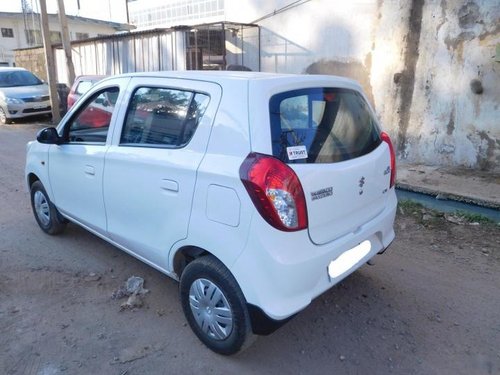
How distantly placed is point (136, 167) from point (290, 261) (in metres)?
1.33

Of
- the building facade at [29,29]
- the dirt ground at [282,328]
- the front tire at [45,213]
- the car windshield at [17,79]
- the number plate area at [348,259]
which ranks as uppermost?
the building facade at [29,29]

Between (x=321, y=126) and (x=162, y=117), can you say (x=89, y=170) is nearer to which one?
(x=162, y=117)

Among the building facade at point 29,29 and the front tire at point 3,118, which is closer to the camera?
the front tire at point 3,118

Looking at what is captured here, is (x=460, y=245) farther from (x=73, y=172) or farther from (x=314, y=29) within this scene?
(x=314, y=29)

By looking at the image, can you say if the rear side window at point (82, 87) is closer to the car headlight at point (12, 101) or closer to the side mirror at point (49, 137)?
the car headlight at point (12, 101)

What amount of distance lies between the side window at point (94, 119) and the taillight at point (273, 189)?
1.57 metres

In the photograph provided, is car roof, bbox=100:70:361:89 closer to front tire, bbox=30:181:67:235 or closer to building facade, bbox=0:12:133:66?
front tire, bbox=30:181:67:235

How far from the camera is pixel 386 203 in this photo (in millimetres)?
3016

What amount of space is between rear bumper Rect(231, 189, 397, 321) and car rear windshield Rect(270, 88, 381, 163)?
443mm

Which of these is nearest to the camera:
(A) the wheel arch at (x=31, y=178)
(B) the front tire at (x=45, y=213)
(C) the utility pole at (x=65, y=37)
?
(B) the front tire at (x=45, y=213)

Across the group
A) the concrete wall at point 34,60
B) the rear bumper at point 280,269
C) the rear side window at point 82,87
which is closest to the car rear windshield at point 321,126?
the rear bumper at point 280,269

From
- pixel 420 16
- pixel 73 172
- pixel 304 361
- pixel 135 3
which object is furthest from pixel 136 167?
pixel 135 3

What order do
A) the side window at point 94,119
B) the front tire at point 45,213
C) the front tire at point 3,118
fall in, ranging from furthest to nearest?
the front tire at point 3,118
the front tire at point 45,213
the side window at point 94,119

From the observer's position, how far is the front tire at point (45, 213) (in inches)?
166
